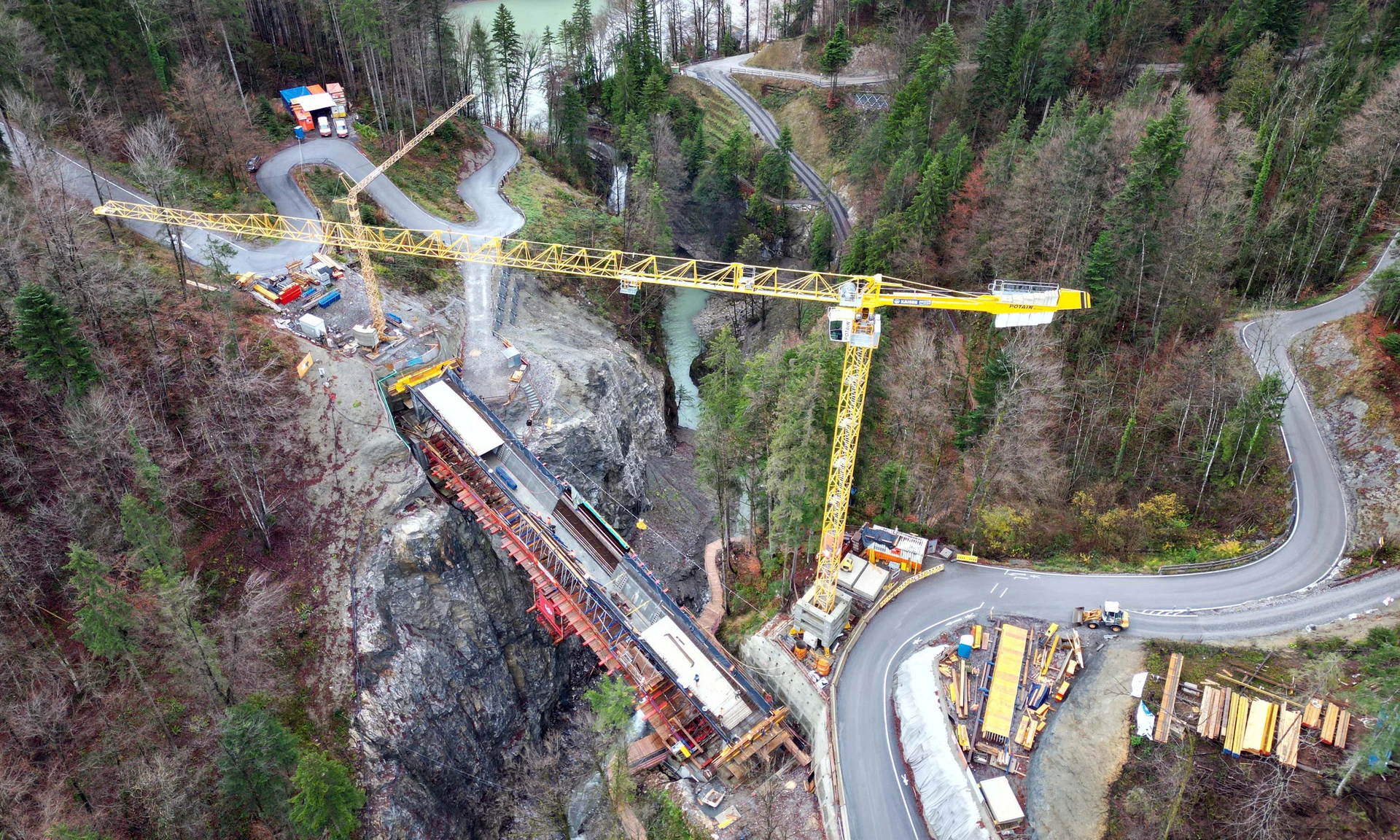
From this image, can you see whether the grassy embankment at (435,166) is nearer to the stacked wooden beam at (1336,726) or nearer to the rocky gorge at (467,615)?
the rocky gorge at (467,615)

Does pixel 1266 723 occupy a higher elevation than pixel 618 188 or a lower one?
lower

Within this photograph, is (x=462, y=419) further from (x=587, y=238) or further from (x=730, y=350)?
(x=587, y=238)

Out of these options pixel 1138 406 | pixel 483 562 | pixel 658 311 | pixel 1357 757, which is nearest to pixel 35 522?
pixel 483 562

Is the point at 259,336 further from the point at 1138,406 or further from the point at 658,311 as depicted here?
the point at 1138,406

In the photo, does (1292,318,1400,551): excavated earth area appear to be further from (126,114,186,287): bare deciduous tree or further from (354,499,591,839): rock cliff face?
(126,114,186,287): bare deciduous tree

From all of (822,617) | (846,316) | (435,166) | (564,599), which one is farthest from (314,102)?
(822,617)

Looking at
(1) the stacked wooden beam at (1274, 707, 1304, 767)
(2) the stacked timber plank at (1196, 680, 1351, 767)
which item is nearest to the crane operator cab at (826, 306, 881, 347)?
(2) the stacked timber plank at (1196, 680, 1351, 767)

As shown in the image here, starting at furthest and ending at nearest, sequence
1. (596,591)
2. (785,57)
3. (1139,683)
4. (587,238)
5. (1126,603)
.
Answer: (785,57)
(587,238)
(596,591)
(1126,603)
(1139,683)
